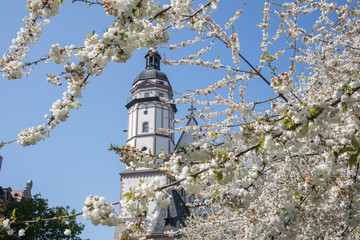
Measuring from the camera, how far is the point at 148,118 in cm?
2897

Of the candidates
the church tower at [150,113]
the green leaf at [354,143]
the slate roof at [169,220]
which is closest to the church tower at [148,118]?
the church tower at [150,113]

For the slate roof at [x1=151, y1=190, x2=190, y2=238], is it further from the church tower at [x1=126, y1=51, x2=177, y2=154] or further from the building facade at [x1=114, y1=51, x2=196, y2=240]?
the church tower at [x1=126, y1=51, x2=177, y2=154]

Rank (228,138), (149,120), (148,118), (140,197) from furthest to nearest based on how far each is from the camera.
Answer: (148,118) → (149,120) → (228,138) → (140,197)

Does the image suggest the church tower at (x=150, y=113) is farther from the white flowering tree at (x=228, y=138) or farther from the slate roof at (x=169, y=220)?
the white flowering tree at (x=228, y=138)

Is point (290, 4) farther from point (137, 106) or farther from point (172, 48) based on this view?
point (137, 106)

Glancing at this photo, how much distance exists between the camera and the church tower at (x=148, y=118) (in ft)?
86.8

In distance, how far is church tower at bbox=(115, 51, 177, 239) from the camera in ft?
86.8

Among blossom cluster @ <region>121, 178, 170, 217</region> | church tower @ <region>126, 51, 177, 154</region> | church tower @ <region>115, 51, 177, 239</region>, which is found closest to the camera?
blossom cluster @ <region>121, 178, 170, 217</region>

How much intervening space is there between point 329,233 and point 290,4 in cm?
387

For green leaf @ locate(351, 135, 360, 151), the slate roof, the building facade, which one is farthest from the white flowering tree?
the building facade

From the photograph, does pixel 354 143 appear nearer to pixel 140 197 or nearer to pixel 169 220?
pixel 140 197

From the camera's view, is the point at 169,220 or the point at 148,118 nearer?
the point at 169,220

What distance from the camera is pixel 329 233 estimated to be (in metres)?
4.76

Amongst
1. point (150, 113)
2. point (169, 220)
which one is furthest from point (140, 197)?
point (150, 113)
